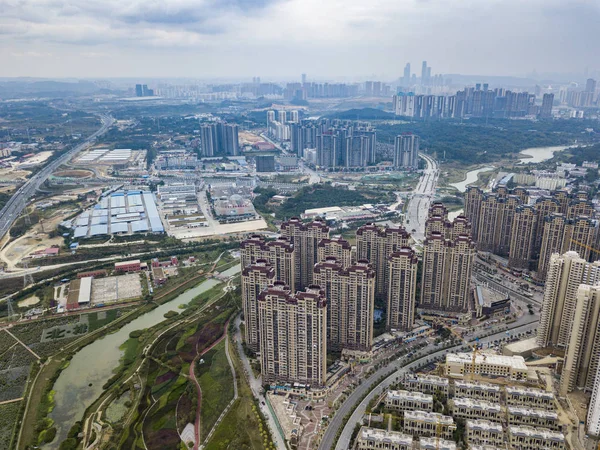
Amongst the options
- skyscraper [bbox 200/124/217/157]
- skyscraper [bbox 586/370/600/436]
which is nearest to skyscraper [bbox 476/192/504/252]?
skyscraper [bbox 586/370/600/436]

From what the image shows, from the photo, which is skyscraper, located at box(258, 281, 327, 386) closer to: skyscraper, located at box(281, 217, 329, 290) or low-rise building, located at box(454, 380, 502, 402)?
low-rise building, located at box(454, 380, 502, 402)

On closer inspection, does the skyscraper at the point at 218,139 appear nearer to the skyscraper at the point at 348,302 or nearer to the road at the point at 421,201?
the road at the point at 421,201

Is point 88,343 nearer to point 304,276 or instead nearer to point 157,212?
point 304,276

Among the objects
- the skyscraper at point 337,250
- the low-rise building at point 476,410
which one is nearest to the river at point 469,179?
the skyscraper at point 337,250

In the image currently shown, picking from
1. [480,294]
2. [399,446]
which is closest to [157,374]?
[399,446]

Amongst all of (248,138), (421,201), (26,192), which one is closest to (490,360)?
(421,201)

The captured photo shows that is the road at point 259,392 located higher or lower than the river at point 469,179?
lower
